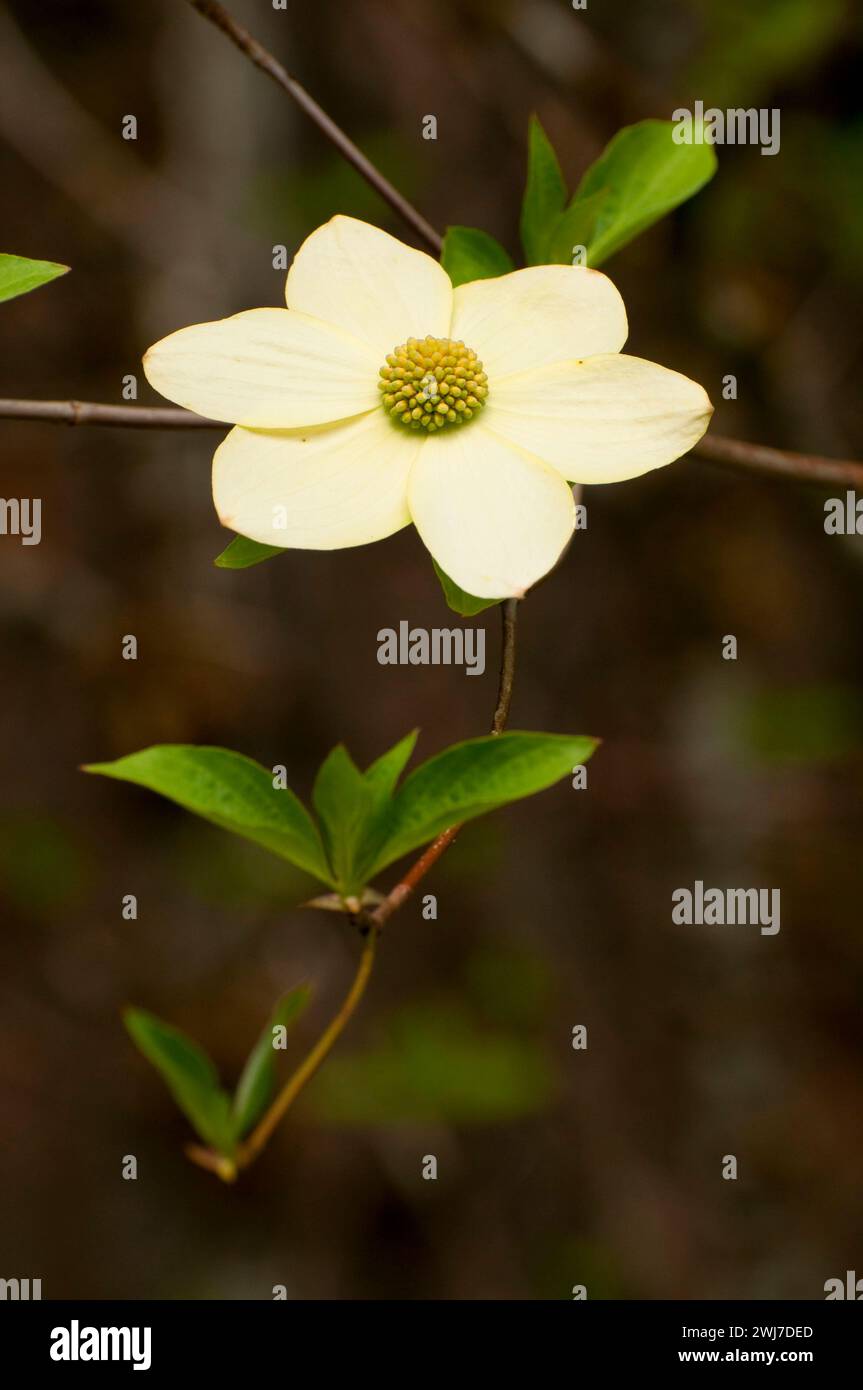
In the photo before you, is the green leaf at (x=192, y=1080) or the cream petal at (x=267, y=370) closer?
the cream petal at (x=267, y=370)

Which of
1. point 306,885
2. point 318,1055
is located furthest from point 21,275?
point 306,885

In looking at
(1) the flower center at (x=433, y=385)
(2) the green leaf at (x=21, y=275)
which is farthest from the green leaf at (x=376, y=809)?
(2) the green leaf at (x=21, y=275)

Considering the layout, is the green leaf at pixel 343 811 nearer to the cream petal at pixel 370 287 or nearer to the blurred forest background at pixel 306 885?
the cream petal at pixel 370 287

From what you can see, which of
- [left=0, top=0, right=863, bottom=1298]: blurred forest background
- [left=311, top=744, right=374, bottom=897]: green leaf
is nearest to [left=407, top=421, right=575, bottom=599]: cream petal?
[left=311, top=744, right=374, bottom=897]: green leaf

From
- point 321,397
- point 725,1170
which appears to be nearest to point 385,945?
point 725,1170

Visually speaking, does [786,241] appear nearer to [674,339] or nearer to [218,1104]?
[674,339]

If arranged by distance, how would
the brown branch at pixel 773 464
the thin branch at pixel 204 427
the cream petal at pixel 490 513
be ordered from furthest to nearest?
the brown branch at pixel 773 464 → the thin branch at pixel 204 427 → the cream petal at pixel 490 513
